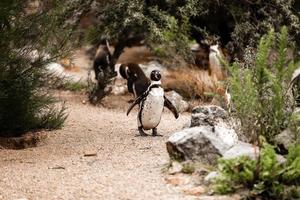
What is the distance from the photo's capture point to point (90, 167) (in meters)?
7.95

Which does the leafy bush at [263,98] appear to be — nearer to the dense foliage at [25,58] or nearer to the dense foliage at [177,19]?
the dense foliage at [25,58]

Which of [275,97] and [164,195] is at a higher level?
[275,97]

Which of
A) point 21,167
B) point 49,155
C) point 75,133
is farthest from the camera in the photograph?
point 75,133

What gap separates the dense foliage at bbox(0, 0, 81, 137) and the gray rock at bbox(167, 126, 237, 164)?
105 inches

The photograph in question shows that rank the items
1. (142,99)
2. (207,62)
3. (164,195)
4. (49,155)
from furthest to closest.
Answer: (207,62) < (142,99) < (49,155) < (164,195)

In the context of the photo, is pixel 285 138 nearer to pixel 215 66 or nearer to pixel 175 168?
pixel 175 168

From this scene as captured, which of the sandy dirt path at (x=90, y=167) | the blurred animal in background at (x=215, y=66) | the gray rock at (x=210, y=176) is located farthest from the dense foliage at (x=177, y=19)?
the gray rock at (x=210, y=176)

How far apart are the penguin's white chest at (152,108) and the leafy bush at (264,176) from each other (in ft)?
9.71

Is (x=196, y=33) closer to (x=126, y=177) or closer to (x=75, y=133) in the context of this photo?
(x=75, y=133)

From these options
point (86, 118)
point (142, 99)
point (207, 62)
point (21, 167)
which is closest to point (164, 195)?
point (21, 167)

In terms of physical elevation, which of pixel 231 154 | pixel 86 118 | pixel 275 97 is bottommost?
pixel 86 118

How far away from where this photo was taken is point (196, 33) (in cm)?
1620

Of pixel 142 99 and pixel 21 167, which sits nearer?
pixel 21 167

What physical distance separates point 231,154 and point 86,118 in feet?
17.9
